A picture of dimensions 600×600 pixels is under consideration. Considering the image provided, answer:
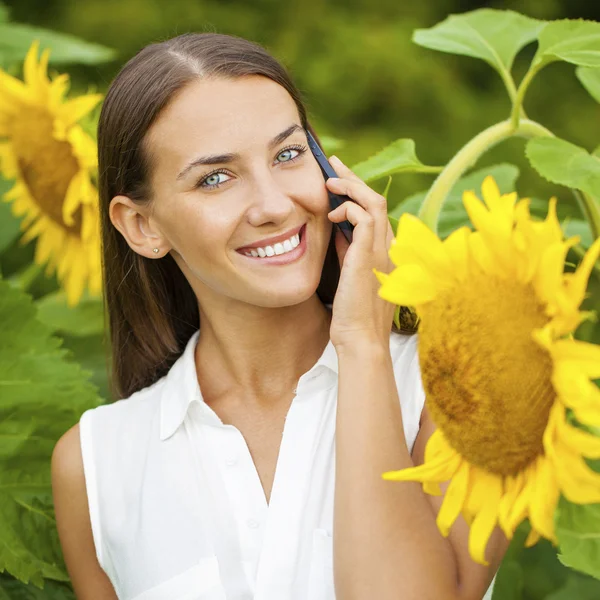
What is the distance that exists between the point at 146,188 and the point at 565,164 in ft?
1.44

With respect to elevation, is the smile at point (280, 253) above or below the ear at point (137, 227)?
above

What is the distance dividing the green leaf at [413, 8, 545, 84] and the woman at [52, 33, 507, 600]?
180 millimetres

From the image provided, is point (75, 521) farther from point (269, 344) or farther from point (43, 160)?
point (43, 160)

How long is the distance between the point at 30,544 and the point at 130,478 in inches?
6.0

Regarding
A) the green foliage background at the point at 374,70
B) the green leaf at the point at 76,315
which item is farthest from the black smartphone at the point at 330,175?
the green foliage background at the point at 374,70

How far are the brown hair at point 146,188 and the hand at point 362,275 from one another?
0.49 ft

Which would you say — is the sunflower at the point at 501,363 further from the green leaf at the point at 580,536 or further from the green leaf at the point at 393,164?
the green leaf at the point at 393,164

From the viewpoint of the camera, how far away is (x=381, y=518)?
949 millimetres

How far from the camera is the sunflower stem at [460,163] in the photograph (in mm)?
1069

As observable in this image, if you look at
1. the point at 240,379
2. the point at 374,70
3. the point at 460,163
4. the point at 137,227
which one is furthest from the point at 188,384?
the point at 374,70

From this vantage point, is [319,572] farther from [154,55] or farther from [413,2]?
[413,2]

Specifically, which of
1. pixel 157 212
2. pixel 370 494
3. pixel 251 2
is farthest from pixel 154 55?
Result: pixel 251 2

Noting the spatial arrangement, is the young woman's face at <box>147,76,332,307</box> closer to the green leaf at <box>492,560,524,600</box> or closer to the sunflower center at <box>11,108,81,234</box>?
the sunflower center at <box>11,108,81,234</box>

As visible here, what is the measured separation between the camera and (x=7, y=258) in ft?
6.38
